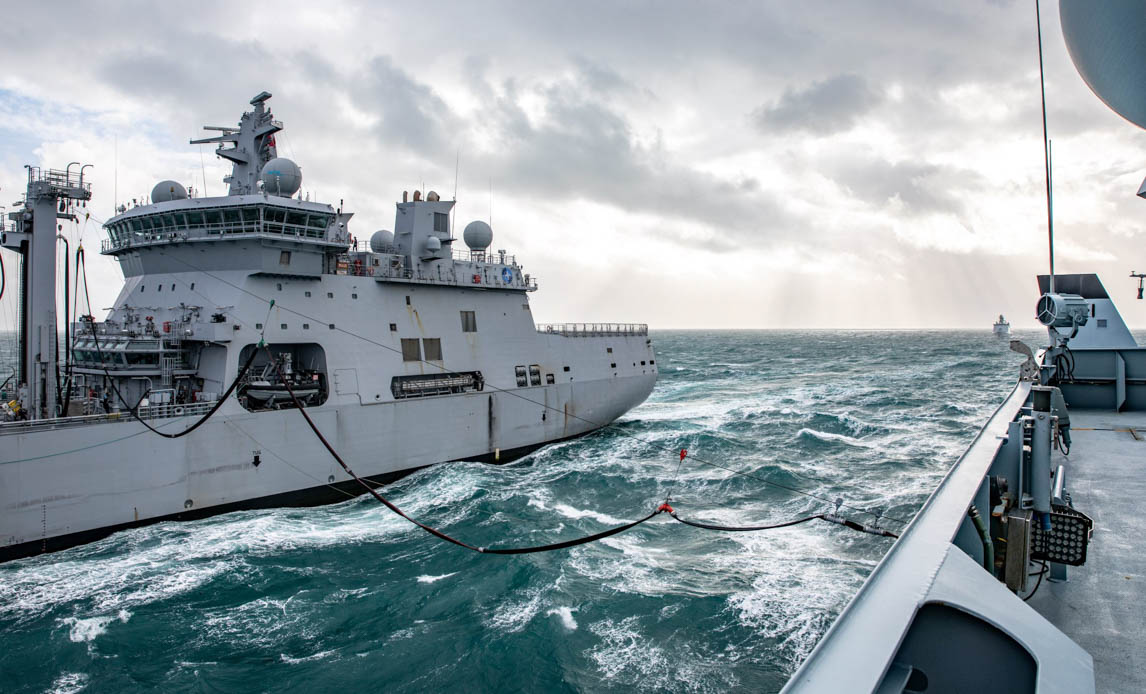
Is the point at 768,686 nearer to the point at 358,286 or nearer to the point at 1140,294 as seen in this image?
the point at 358,286

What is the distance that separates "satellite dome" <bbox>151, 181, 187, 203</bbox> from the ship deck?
23.8 m

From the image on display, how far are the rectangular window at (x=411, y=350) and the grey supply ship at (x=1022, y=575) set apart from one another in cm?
1702

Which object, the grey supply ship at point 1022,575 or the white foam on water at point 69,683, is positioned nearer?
the grey supply ship at point 1022,575

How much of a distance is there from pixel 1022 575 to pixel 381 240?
24092 millimetres

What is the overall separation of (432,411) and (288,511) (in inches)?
212

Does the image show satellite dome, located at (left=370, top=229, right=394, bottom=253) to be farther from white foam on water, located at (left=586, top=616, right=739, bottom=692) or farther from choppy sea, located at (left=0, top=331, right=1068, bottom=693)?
white foam on water, located at (left=586, top=616, right=739, bottom=692)

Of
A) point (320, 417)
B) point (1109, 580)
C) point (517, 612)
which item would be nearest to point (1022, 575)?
point (1109, 580)

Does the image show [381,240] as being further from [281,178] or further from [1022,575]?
[1022,575]

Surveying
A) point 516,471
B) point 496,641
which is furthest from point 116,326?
point 496,641

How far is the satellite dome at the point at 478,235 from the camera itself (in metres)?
26.1

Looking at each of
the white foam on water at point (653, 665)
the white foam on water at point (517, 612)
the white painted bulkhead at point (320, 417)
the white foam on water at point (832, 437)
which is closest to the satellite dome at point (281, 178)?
the white painted bulkhead at point (320, 417)

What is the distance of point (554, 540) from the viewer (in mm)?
15586

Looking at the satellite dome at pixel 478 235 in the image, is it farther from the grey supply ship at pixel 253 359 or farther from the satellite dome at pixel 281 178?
the satellite dome at pixel 281 178

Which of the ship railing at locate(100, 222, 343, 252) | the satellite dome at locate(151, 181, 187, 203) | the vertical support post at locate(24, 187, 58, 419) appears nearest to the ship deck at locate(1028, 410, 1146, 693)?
the ship railing at locate(100, 222, 343, 252)
